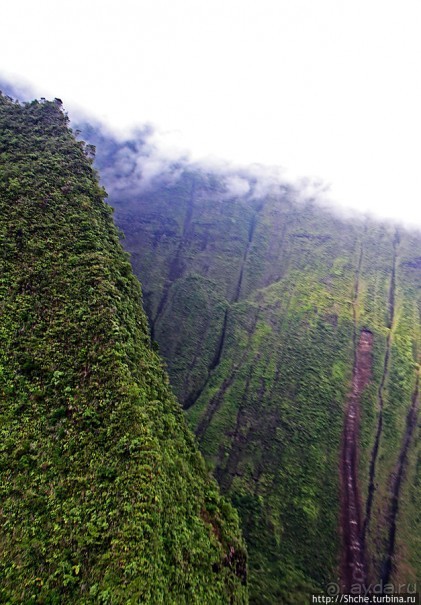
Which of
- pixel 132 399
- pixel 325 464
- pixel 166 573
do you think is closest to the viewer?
pixel 166 573

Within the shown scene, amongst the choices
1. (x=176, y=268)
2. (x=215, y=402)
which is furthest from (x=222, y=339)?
(x=176, y=268)

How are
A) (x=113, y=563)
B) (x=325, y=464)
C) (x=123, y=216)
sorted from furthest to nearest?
(x=123, y=216) → (x=325, y=464) → (x=113, y=563)

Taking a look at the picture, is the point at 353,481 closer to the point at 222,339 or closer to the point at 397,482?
the point at 397,482

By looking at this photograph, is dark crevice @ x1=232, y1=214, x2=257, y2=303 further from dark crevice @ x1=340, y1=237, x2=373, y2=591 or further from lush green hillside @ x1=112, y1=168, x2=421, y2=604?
dark crevice @ x1=340, y1=237, x2=373, y2=591

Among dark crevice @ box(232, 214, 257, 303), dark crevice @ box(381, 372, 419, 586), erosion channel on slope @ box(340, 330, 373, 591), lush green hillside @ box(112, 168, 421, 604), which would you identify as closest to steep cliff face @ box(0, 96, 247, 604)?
lush green hillside @ box(112, 168, 421, 604)

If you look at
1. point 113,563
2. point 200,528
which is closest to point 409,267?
point 200,528

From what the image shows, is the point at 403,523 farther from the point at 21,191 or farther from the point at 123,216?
the point at 123,216
